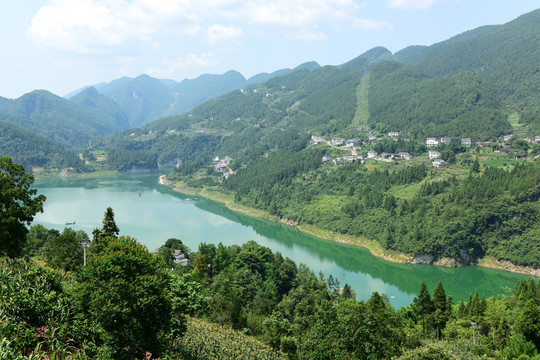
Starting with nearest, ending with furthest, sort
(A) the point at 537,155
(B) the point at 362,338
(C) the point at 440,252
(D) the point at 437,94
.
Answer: (B) the point at 362,338
(C) the point at 440,252
(A) the point at 537,155
(D) the point at 437,94

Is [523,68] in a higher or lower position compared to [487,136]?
higher

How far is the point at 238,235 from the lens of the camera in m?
48.2

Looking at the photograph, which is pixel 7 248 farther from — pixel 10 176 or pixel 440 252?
pixel 440 252

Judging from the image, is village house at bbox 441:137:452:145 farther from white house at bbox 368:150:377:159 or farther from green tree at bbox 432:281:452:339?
green tree at bbox 432:281:452:339

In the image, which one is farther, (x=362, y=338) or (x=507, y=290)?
(x=507, y=290)

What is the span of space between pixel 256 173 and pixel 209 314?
57266 mm

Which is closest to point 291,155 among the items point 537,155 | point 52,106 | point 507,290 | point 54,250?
point 537,155

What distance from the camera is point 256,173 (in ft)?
245

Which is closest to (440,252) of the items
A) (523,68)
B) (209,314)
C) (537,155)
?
(537,155)

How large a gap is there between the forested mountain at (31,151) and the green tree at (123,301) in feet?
343

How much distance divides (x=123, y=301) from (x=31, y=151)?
12134 cm

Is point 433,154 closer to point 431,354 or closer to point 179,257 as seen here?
point 179,257

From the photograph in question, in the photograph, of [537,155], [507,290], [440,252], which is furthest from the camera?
[537,155]

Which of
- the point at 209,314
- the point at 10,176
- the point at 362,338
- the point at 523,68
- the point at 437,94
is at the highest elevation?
the point at 523,68
